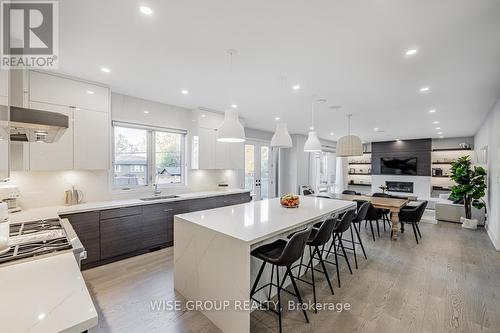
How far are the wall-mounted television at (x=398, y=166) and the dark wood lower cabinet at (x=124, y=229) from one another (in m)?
9.19

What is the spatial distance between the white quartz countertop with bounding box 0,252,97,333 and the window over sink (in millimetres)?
2909

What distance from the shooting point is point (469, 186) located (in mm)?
5441

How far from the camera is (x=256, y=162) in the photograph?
23.1 ft

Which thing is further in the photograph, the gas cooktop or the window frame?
the window frame

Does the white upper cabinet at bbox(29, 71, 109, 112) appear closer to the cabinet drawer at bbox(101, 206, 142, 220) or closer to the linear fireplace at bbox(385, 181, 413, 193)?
the cabinet drawer at bbox(101, 206, 142, 220)

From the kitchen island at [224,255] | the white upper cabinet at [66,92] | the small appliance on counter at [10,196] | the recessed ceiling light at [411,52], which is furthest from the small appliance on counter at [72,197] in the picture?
the recessed ceiling light at [411,52]

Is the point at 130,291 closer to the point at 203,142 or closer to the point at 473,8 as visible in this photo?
the point at 203,142

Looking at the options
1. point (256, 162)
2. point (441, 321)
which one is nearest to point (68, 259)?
point (441, 321)

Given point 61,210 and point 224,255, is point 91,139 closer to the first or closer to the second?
point 61,210

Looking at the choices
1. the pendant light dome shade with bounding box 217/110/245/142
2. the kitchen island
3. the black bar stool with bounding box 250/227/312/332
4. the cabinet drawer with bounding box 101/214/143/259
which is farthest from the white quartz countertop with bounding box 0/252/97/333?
the cabinet drawer with bounding box 101/214/143/259

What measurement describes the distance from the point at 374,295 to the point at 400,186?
28.8ft

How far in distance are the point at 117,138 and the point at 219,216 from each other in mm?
2654

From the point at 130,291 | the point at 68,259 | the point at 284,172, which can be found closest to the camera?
the point at 68,259

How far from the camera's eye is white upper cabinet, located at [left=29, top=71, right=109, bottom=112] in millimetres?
2906
